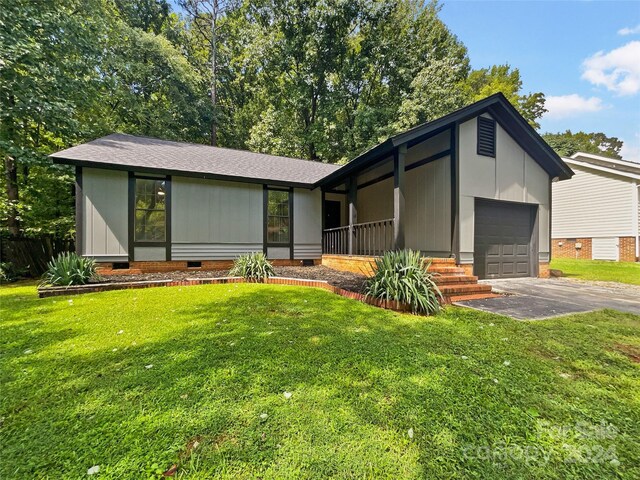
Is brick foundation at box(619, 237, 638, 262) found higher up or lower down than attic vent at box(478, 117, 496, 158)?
lower down

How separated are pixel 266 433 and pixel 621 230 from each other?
19.8 metres

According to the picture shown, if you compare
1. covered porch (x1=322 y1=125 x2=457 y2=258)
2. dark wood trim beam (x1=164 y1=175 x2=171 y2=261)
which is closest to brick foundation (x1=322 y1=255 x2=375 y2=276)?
covered porch (x1=322 y1=125 x2=457 y2=258)

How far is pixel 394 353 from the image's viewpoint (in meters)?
2.83

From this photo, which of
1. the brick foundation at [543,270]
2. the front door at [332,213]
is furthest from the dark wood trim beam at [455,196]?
the front door at [332,213]

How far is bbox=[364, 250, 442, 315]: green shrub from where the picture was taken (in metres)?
4.32

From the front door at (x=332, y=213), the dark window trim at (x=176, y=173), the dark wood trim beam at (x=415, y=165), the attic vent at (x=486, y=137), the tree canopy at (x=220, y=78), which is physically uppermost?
the tree canopy at (x=220, y=78)

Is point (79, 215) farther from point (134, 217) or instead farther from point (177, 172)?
point (177, 172)

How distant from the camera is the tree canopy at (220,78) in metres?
9.86

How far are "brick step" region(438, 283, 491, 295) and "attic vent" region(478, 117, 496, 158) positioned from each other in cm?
369

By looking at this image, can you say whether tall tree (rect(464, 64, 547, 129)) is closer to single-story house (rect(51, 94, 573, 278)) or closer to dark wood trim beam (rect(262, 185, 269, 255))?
single-story house (rect(51, 94, 573, 278))

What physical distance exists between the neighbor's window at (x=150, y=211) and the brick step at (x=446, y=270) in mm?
7744

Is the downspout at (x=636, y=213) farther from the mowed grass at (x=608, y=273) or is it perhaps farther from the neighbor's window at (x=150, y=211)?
the neighbor's window at (x=150, y=211)

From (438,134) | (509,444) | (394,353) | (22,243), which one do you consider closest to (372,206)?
(438,134)

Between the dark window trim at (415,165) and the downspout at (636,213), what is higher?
the dark window trim at (415,165)
